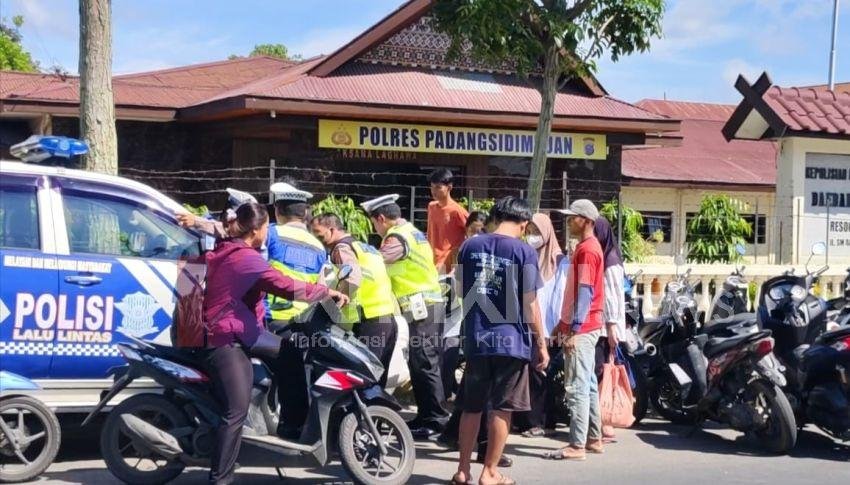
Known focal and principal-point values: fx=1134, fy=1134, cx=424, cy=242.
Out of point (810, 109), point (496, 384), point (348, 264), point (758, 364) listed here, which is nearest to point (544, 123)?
point (758, 364)

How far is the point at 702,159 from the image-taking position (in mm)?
25750

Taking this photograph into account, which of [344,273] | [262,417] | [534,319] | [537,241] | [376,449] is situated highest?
[537,241]

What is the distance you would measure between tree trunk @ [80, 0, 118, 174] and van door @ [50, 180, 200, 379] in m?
2.05

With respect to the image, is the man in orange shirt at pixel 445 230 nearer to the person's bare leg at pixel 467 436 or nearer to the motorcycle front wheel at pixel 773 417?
the motorcycle front wheel at pixel 773 417

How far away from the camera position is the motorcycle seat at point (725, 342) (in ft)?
27.8

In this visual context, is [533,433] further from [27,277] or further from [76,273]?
[27,277]

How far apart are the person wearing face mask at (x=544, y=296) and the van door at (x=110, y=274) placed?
8.97ft

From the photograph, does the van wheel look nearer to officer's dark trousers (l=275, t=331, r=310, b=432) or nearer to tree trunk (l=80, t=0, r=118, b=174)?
officer's dark trousers (l=275, t=331, r=310, b=432)

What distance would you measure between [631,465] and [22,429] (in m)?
4.14

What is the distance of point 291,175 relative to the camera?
16.3 m

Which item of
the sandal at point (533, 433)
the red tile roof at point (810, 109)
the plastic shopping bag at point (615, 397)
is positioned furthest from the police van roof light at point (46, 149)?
the red tile roof at point (810, 109)

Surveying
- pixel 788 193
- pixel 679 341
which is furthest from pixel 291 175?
pixel 679 341

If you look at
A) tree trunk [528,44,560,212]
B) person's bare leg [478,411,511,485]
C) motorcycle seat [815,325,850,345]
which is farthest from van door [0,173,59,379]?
motorcycle seat [815,325,850,345]

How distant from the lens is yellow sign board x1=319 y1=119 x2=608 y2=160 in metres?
16.3
